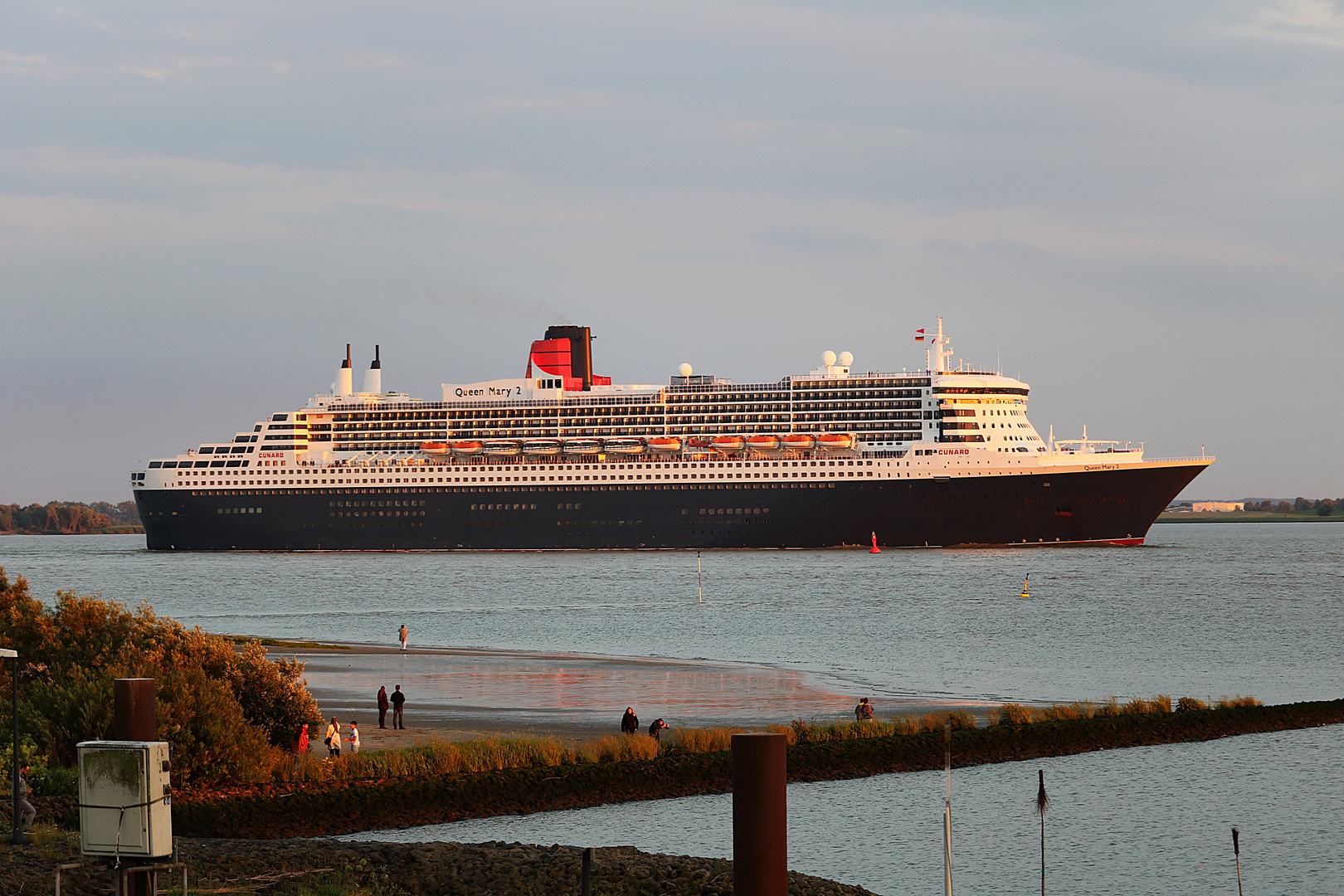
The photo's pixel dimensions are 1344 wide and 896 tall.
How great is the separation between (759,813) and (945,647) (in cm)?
3635

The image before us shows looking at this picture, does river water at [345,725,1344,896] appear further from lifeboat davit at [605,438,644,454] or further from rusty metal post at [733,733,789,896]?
lifeboat davit at [605,438,644,454]

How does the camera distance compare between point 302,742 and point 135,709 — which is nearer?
point 135,709

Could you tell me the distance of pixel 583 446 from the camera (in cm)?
8856

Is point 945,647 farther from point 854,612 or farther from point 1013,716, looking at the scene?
point 1013,716

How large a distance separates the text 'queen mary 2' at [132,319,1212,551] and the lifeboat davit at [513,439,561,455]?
0.34 ft

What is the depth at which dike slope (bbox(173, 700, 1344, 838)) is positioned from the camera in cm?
1725

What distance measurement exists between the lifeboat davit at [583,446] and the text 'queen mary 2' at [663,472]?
0.12 meters

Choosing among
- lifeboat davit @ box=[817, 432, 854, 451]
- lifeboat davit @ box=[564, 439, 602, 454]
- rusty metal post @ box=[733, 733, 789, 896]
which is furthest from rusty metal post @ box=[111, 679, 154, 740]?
lifeboat davit @ box=[564, 439, 602, 454]

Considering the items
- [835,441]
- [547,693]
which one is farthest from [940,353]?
[547,693]

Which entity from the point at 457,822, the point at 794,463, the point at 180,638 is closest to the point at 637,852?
the point at 457,822

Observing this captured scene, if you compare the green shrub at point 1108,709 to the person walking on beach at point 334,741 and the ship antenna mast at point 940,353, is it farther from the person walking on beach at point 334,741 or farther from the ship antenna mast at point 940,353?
the ship antenna mast at point 940,353

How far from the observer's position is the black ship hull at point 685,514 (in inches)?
3174

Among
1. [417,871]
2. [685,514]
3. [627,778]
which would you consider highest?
[685,514]

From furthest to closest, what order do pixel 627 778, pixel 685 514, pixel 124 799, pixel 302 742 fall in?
pixel 685 514, pixel 302 742, pixel 627 778, pixel 124 799
